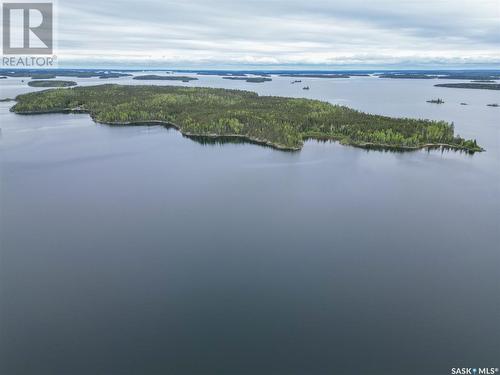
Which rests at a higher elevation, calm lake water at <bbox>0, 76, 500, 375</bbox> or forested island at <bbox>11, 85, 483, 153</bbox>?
forested island at <bbox>11, 85, 483, 153</bbox>

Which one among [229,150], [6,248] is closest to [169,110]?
[229,150]

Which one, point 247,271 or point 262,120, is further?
point 262,120

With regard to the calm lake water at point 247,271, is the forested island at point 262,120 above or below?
above

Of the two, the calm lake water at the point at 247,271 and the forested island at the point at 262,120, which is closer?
the calm lake water at the point at 247,271

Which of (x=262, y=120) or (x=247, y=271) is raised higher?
(x=262, y=120)

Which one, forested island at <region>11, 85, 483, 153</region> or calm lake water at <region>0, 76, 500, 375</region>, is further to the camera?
forested island at <region>11, 85, 483, 153</region>
